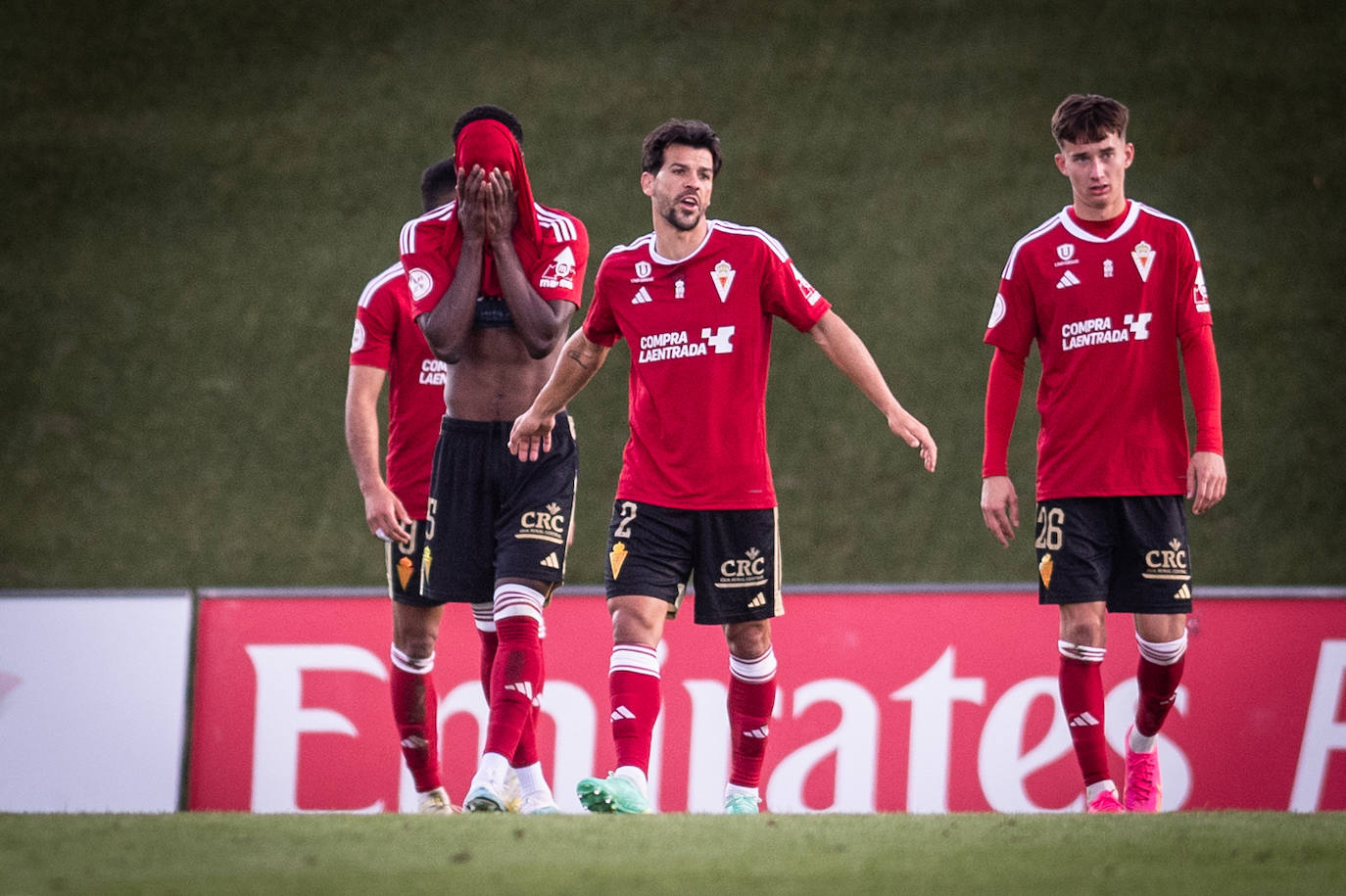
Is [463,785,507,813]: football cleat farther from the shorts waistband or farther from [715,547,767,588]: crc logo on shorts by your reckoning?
the shorts waistband

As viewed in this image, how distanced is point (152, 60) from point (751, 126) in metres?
3.21

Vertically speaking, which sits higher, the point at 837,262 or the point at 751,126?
the point at 751,126

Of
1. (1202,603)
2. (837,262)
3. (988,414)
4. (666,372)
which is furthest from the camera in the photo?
(837,262)

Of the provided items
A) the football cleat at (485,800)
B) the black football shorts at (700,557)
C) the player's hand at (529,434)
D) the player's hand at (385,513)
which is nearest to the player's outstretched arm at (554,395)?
the player's hand at (529,434)

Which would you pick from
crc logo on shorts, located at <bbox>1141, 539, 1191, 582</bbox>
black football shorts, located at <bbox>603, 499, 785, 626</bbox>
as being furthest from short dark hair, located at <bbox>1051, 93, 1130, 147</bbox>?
black football shorts, located at <bbox>603, 499, 785, 626</bbox>

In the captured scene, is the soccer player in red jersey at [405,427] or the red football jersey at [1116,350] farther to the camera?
the soccer player in red jersey at [405,427]

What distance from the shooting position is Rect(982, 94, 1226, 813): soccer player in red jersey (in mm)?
4281

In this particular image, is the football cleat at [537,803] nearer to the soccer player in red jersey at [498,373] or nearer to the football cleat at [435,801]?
the soccer player in red jersey at [498,373]

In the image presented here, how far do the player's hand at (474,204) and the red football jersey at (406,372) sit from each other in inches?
30.7

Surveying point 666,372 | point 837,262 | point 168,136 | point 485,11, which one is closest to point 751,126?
point 837,262

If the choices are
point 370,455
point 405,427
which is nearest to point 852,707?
point 405,427

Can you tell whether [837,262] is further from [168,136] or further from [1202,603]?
[168,136]

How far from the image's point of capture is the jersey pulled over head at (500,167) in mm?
4262

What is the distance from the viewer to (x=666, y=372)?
4125 mm
